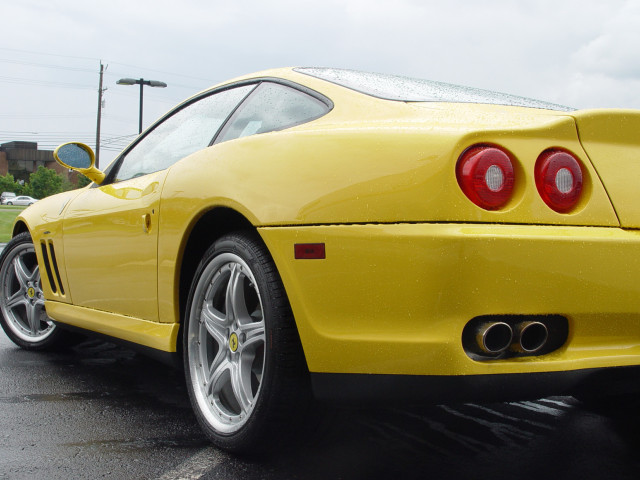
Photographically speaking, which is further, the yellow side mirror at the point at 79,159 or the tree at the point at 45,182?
the tree at the point at 45,182

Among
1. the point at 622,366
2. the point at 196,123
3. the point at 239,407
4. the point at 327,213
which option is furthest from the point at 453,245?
the point at 196,123

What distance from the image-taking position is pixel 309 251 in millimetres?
2295

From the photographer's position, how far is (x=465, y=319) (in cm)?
205

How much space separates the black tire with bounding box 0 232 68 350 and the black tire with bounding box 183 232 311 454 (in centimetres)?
211

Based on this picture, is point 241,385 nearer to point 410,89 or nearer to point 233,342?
point 233,342

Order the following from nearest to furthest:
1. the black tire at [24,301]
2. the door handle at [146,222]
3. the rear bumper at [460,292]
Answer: the rear bumper at [460,292] → the door handle at [146,222] → the black tire at [24,301]

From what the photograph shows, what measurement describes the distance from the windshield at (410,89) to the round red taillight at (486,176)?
0.51m

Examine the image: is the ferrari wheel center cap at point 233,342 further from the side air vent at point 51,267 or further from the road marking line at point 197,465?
the side air vent at point 51,267

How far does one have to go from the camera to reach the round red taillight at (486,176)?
2.10 metres

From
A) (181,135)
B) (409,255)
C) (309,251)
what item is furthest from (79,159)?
(409,255)

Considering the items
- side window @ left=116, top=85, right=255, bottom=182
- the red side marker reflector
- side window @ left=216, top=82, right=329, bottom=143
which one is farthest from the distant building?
the red side marker reflector

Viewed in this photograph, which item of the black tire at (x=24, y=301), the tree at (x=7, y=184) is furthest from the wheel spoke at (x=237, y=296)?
the tree at (x=7, y=184)

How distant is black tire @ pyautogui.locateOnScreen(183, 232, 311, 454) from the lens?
241 cm

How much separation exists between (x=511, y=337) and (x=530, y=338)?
0.06 m
